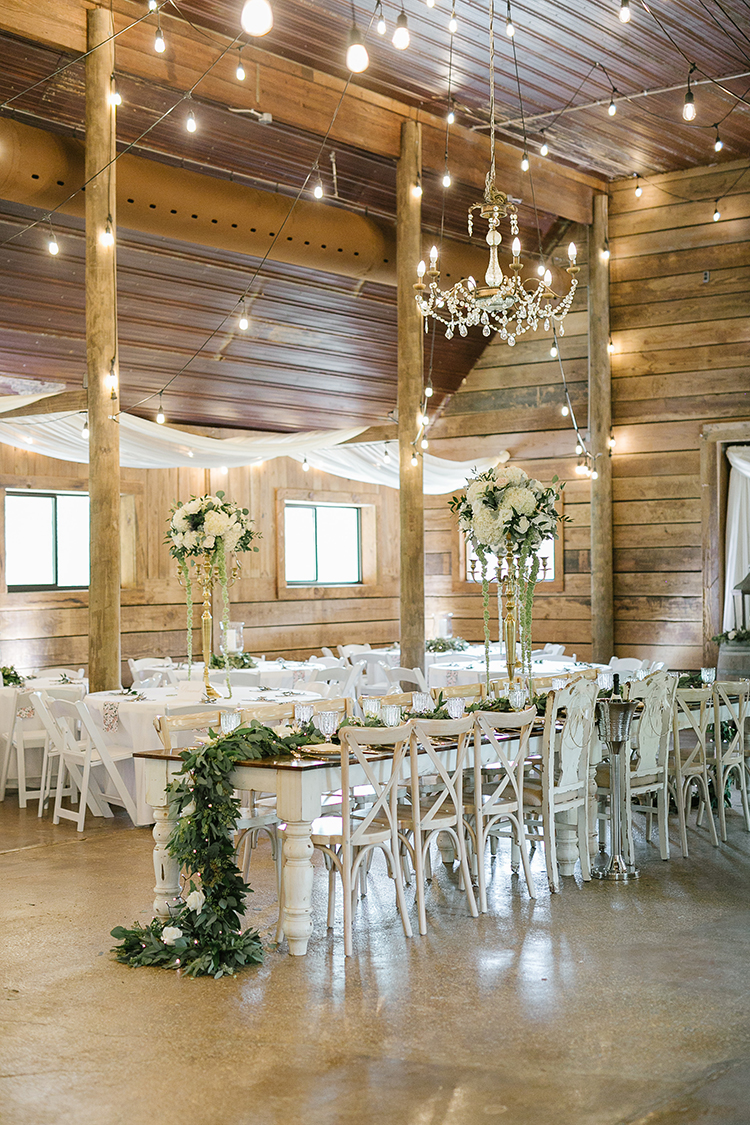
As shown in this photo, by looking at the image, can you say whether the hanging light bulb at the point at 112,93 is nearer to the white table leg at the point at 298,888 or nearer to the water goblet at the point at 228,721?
the water goblet at the point at 228,721

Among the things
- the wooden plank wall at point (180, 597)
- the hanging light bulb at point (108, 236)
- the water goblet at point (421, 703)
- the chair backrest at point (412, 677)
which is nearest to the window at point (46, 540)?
the wooden plank wall at point (180, 597)

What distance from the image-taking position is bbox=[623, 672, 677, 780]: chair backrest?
621 cm

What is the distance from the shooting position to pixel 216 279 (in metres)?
11.2

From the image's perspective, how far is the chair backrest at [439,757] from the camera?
512 centimetres

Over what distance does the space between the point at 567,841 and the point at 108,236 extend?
4.92m

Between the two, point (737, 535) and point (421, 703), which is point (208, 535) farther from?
point (737, 535)

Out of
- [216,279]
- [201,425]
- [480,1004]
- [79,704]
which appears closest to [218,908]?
[480,1004]

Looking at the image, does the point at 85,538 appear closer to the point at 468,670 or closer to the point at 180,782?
the point at 468,670

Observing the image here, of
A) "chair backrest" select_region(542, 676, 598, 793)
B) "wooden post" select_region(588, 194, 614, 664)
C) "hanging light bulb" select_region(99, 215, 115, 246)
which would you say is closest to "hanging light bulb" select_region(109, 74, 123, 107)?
"hanging light bulb" select_region(99, 215, 115, 246)

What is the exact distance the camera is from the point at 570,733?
19.0ft

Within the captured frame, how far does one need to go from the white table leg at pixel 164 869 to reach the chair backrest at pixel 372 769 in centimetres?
75

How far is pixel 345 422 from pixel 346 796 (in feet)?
32.3

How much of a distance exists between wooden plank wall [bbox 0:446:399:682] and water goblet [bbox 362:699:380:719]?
665 cm

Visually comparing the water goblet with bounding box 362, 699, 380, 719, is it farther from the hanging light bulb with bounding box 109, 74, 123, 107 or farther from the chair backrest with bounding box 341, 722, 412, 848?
the hanging light bulb with bounding box 109, 74, 123, 107
